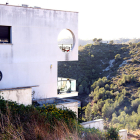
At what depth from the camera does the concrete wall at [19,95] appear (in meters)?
8.10

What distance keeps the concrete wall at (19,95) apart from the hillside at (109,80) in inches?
472

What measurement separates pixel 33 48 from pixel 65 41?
2.12m

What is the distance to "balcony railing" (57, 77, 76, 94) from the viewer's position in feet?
37.0

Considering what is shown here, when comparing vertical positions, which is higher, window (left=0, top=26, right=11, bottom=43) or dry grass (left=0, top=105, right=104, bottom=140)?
window (left=0, top=26, right=11, bottom=43)

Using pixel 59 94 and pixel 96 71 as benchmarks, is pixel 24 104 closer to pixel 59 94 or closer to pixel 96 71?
pixel 59 94

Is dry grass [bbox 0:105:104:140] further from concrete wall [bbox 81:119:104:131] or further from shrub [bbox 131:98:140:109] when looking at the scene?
shrub [bbox 131:98:140:109]

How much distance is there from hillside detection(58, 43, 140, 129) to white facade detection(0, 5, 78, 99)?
10.5 meters

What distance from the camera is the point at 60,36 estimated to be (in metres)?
11.2

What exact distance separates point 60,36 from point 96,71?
2762cm

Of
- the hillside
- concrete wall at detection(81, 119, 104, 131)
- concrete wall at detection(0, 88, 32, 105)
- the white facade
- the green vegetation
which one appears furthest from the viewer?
the hillside

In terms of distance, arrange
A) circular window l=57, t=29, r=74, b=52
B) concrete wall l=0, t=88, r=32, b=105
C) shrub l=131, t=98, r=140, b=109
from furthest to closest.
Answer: shrub l=131, t=98, r=140, b=109, circular window l=57, t=29, r=74, b=52, concrete wall l=0, t=88, r=32, b=105

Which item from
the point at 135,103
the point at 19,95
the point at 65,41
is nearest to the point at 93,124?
the point at 19,95

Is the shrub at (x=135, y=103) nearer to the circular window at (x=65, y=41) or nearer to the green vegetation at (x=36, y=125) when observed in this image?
the circular window at (x=65, y=41)

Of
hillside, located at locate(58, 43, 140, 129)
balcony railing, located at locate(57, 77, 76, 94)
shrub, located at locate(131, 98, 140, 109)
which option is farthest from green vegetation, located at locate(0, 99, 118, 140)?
shrub, located at locate(131, 98, 140, 109)
